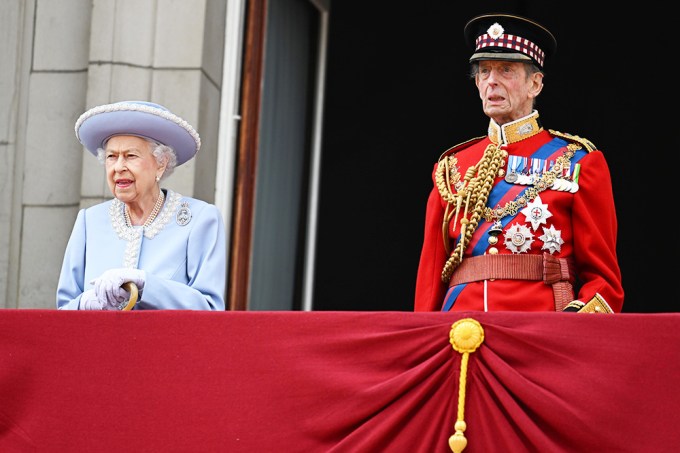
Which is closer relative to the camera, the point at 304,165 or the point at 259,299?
the point at 259,299

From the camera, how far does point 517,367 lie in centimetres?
419

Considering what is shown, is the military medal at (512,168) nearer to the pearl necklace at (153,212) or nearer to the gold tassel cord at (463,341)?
the gold tassel cord at (463,341)

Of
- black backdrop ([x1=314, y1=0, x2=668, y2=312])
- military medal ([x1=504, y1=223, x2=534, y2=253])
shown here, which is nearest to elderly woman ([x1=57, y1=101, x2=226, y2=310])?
military medal ([x1=504, y1=223, x2=534, y2=253])

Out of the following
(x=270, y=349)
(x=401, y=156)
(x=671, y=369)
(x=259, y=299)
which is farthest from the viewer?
(x=401, y=156)

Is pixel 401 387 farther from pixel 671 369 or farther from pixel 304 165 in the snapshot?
pixel 304 165

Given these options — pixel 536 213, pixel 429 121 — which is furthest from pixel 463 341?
pixel 429 121

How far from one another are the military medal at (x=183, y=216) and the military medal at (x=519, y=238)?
1.13 m

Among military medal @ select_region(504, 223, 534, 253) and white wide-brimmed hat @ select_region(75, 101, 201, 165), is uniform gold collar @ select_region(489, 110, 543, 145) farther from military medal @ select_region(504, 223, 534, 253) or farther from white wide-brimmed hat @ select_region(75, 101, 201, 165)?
white wide-brimmed hat @ select_region(75, 101, 201, 165)

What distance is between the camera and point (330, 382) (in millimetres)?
4301

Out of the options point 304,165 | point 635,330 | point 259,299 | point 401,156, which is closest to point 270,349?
point 635,330

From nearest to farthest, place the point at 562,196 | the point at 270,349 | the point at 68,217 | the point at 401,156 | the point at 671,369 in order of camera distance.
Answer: the point at 671,369 < the point at 270,349 < the point at 562,196 < the point at 68,217 < the point at 401,156

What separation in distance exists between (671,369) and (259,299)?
4.29 meters

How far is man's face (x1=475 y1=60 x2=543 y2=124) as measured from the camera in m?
5.09

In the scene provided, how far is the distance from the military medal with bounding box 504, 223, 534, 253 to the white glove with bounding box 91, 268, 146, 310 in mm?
1242
